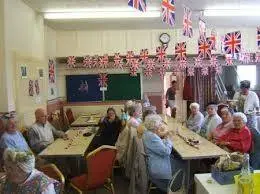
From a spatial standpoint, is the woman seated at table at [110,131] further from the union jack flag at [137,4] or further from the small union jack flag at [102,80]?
the small union jack flag at [102,80]

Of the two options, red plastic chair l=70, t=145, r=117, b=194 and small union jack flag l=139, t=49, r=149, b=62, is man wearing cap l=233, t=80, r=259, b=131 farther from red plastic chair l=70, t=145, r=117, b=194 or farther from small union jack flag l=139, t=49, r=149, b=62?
red plastic chair l=70, t=145, r=117, b=194

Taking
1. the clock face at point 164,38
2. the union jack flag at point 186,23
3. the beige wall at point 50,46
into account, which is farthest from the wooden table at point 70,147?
the clock face at point 164,38

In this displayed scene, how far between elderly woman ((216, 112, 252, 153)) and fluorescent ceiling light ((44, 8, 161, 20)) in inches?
126

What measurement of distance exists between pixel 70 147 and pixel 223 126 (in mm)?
2265

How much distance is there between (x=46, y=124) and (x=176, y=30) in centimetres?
544

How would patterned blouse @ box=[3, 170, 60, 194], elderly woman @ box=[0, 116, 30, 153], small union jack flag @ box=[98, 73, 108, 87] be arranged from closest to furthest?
patterned blouse @ box=[3, 170, 60, 194]
elderly woman @ box=[0, 116, 30, 153]
small union jack flag @ box=[98, 73, 108, 87]

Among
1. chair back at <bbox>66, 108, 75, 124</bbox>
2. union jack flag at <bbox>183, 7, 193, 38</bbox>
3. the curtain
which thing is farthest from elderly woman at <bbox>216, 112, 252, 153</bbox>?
the curtain

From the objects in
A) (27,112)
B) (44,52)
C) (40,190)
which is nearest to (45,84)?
(44,52)

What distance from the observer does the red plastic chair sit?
366 centimetres

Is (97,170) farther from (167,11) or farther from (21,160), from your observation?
(167,11)

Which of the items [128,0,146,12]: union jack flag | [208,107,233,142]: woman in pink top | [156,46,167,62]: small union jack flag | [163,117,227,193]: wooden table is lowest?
[163,117,227,193]: wooden table

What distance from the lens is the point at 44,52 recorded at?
741 centimetres

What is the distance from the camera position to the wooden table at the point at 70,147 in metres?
4.08

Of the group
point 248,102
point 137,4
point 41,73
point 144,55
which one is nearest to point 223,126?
point 248,102
